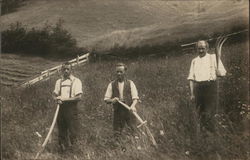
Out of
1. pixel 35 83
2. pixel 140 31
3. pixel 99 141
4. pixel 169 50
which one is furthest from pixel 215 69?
pixel 35 83

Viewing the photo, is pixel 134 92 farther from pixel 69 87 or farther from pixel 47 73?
pixel 47 73

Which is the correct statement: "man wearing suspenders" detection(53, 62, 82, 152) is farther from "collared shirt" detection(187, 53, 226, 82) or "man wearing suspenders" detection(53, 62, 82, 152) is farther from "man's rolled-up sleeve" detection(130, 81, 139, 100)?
"collared shirt" detection(187, 53, 226, 82)

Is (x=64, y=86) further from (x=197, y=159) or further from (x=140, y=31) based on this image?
(x=197, y=159)

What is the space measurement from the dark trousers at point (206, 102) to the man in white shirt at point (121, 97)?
949mm

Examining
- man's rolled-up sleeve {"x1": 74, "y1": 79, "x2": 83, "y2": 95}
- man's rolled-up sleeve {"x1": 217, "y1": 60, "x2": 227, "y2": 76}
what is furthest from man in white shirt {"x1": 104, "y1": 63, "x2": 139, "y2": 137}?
man's rolled-up sleeve {"x1": 217, "y1": 60, "x2": 227, "y2": 76}

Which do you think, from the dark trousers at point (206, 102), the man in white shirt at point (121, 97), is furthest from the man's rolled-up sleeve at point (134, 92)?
the dark trousers at point (206, 102)

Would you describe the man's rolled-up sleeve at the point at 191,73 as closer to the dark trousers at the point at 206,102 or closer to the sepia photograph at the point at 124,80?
the sepia photograph at the point at 124,80

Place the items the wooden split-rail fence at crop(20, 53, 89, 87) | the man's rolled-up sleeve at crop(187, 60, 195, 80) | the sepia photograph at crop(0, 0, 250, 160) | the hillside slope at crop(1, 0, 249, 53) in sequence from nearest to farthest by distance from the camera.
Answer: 1. the sepia photograph at crop(0, 0, 250, 160)
2. the man's rolled-up sleeve at crop(187, 60, 195, 80)
3. the wooden split-rail fence at crop(20, 53, 89, 87)
4. the hillside slope at crop(1, 0, 249, 53)

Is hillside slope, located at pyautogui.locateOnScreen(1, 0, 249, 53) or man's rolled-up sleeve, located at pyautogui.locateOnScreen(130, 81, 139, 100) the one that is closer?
man's rolled-up sleeve, located at pyautogui.locateOnScreen(130, 81, 139, 100)

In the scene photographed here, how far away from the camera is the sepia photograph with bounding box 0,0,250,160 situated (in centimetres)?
695

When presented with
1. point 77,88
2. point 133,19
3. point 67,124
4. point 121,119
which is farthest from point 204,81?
point 67,124

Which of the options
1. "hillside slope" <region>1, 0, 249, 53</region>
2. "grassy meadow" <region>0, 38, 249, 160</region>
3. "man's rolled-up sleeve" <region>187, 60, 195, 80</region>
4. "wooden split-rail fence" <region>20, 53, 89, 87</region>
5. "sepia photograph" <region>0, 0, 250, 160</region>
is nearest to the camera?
"grassy meadow" <region>0, 38, 249, 160</region>

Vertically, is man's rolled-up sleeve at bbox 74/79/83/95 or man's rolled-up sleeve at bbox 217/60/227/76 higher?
man's rolled-up sleeve at bbox 217/60/227/76

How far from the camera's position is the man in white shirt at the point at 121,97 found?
697 cm
